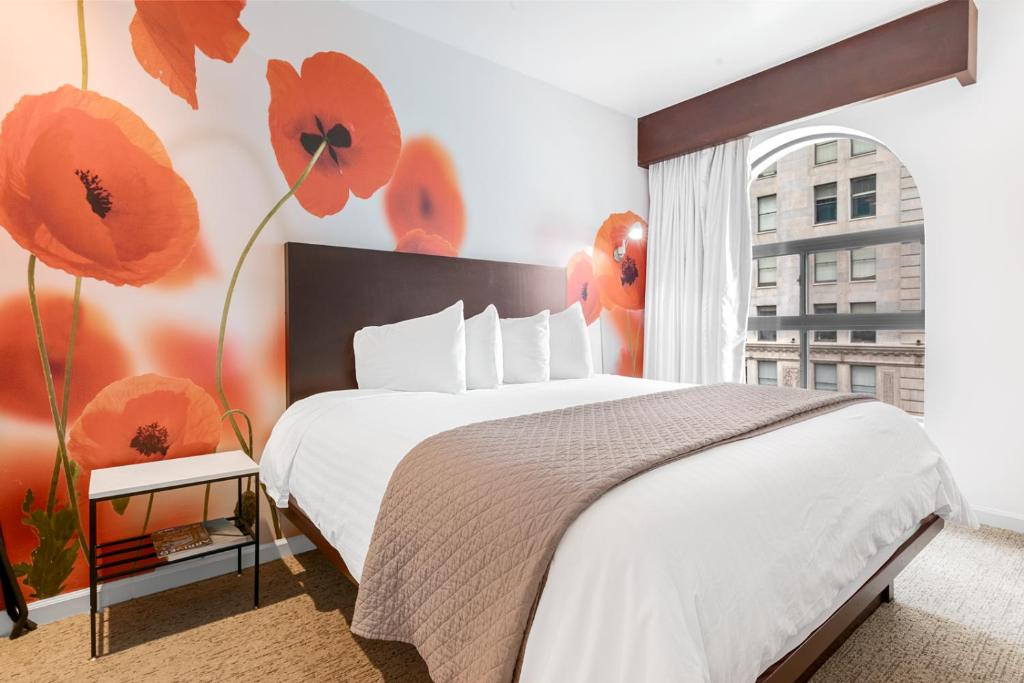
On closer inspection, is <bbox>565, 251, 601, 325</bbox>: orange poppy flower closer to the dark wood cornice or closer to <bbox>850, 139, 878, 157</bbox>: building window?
the dark wood cornice

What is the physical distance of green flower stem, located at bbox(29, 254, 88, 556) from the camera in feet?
6.06

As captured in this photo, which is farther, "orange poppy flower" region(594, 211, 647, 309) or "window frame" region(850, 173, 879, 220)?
"window frame" region(850, 173, 879, 220)

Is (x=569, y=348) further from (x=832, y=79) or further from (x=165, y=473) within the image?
(x=832, y=79)

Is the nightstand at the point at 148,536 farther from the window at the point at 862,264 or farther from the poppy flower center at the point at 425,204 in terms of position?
the window at the point at 862,264

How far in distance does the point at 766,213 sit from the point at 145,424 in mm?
5889

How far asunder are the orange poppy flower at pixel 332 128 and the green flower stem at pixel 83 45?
63 centimetres

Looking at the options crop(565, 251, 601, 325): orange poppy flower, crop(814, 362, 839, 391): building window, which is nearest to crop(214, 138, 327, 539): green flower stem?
crop(565, 251, 601, 325): orange poppy flower

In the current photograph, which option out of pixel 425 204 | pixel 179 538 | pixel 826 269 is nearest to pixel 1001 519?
pixel 826 269

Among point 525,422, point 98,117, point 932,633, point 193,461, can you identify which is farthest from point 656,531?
point 98,117

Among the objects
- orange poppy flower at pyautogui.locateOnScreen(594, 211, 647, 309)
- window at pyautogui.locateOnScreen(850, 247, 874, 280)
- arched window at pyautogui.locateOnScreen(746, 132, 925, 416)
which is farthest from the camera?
window at pyautogui.locateOnScreen(850, 247, 874, 280)

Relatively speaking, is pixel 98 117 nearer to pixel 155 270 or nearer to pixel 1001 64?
pixel 155 270

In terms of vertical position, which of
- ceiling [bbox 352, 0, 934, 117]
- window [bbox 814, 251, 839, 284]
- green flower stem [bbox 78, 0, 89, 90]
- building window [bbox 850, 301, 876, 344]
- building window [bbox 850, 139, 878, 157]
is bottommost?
building window [bbox 850, 301, 876, 344]

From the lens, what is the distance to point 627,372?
4066mm

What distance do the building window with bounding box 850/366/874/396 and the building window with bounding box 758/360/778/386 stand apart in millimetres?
744
